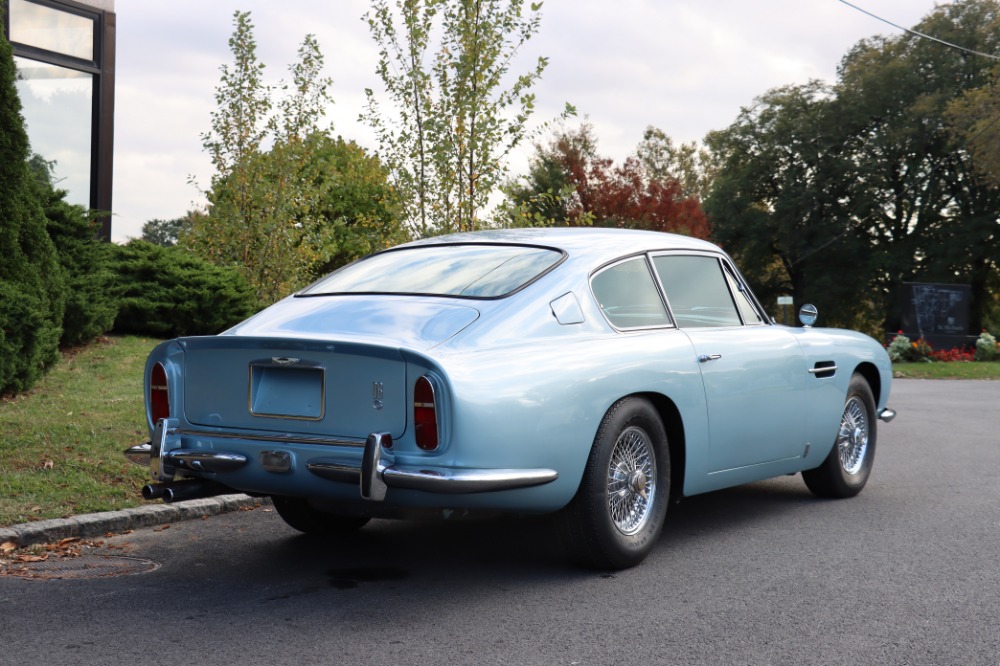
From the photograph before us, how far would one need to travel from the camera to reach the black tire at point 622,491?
5.05 m

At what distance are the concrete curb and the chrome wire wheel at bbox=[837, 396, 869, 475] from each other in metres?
3.75

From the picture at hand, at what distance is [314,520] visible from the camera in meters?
6.13

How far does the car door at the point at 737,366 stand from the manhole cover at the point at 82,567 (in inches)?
114

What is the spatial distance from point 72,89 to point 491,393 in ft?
44.0

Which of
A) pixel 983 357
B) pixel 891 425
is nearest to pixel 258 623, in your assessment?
pixel 891 425

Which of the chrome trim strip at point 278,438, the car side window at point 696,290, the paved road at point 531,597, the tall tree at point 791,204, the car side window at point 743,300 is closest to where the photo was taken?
the paved road at point 531,597

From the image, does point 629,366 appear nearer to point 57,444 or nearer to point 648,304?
point 648,304

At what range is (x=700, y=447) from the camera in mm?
5754

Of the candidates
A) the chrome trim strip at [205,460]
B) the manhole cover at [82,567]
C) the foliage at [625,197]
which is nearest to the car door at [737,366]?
the chrome trim strip at [205,460]

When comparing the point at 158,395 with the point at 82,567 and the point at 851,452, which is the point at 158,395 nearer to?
the point at 82,567

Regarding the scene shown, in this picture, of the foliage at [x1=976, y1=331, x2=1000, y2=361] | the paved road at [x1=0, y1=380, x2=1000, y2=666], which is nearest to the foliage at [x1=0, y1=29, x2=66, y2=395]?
the paved road at [x1=0, y1=380, x2=1000, y2=666]

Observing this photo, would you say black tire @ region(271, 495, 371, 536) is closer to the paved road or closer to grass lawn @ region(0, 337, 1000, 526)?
the paved road

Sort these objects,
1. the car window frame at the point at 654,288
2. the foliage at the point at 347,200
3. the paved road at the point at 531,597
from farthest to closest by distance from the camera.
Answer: the foliage at the point at 347,200
the car window frame at the point at 654,288
the paved road at the point at 531,597

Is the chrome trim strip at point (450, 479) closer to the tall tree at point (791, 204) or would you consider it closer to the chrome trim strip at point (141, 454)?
the chrome trim strip at point (141, 454)
